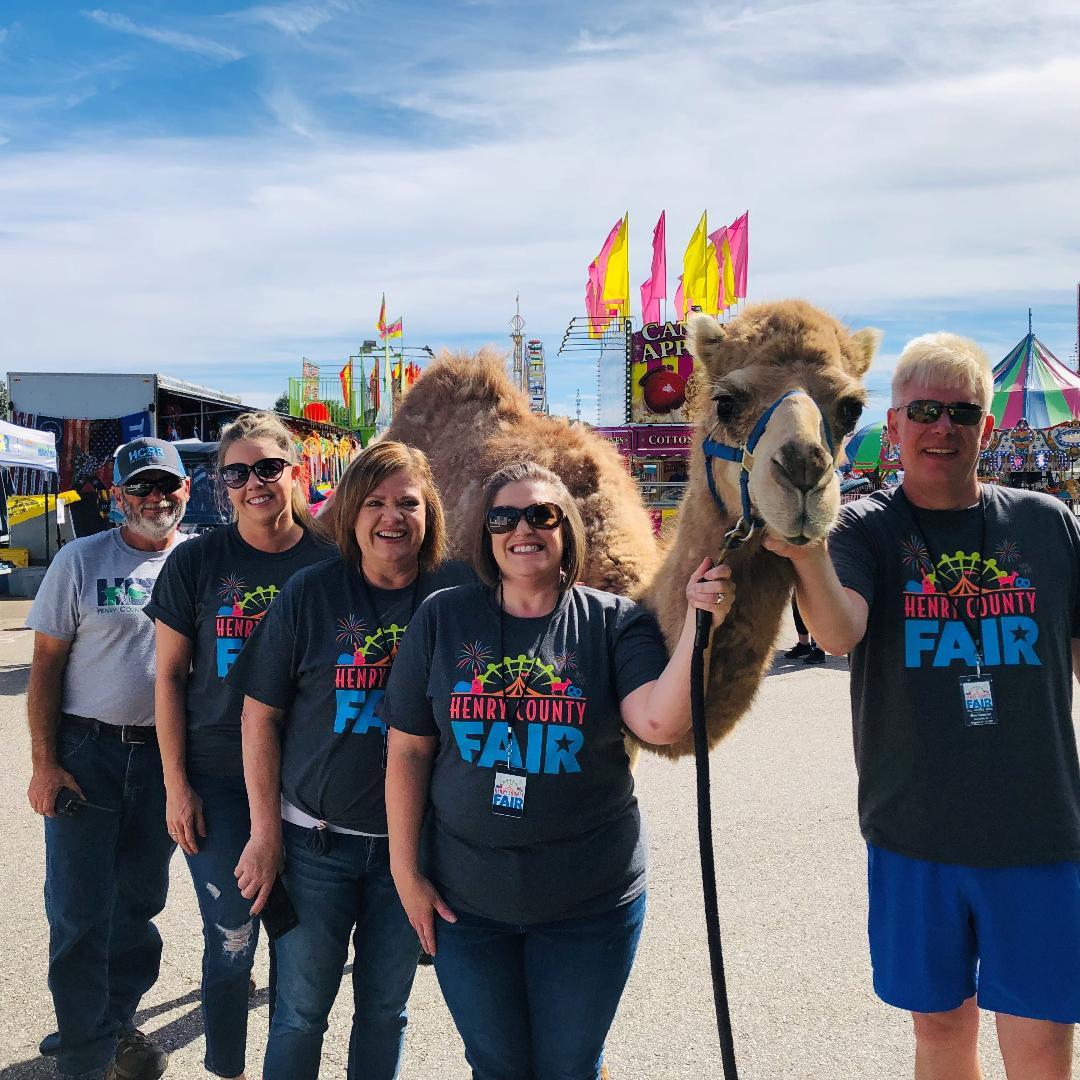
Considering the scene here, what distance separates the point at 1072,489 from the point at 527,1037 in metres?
23.2

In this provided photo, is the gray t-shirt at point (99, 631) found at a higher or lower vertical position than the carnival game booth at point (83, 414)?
lower

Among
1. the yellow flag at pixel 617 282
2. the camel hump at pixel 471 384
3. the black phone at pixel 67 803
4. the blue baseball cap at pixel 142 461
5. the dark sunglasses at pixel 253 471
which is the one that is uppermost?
the yellow flag at pixel 617 282

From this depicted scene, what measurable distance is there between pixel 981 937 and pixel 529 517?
4.79ft

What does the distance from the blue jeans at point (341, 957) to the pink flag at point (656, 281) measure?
83.3 ft

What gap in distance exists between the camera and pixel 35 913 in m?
4.10

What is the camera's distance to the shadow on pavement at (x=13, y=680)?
8180 millimetres

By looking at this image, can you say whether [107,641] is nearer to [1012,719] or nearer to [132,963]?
[132,963]

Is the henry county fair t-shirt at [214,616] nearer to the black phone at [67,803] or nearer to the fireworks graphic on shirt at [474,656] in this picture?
the black phone at [67,803]

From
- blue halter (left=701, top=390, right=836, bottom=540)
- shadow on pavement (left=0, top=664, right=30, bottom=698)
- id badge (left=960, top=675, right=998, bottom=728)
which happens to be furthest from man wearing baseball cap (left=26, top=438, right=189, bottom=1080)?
shadow on pavement (left=0, top=664, right=30, bottom=698)

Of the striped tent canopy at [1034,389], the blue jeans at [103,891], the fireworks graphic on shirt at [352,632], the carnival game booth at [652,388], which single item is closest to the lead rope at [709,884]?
the fireworks graphic on shirt at [352,632]

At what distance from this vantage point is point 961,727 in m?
2.22

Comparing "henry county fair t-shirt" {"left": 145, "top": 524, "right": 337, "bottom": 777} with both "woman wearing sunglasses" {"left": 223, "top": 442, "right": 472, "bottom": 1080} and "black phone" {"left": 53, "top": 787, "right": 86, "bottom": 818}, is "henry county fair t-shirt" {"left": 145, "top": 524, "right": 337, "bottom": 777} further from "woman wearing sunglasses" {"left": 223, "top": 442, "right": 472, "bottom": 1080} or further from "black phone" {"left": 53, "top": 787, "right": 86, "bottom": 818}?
"black phone" {"left": 53, "top": 787, "right": 86, "bottom": 818}

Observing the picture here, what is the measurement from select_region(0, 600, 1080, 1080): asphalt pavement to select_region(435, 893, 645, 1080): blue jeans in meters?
1.16

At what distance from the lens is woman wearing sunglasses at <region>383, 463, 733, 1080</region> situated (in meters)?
2.04
